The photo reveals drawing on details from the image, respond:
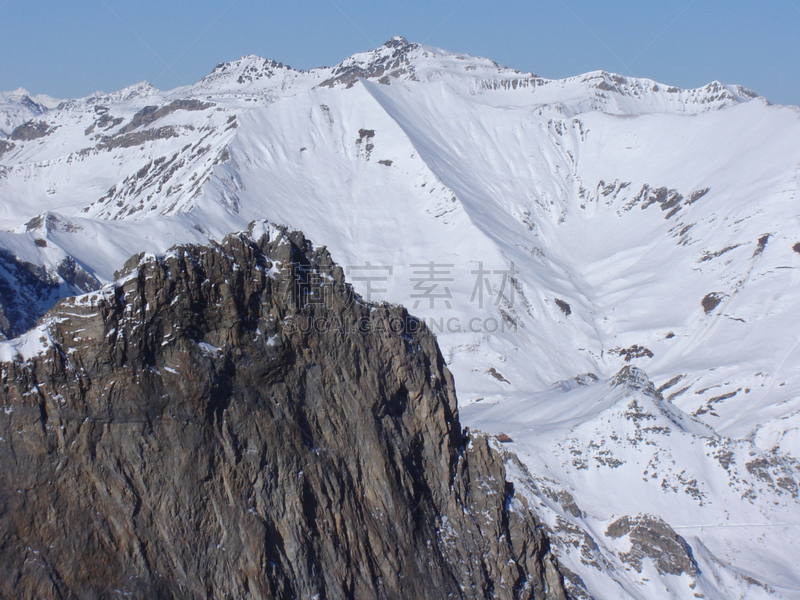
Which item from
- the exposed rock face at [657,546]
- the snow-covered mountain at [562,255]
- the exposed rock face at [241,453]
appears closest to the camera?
the exposed rock face at [241,453]

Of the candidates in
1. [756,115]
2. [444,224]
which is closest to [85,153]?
Result: [444,224]

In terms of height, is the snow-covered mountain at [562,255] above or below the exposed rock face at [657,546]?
above

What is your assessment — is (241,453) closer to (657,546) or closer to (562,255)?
(657,546)

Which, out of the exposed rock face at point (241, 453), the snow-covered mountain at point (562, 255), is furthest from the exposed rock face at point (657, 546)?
the exposed rock face at point (241, 453)

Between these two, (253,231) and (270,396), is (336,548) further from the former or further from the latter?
(253,231)

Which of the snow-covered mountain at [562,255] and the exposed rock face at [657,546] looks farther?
the snow-covered mountain at [562,255]

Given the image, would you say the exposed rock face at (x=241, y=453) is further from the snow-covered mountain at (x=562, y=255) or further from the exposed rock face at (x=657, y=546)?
the exposed rock face at (x=657, y=546)

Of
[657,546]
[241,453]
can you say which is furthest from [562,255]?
[241,453]
